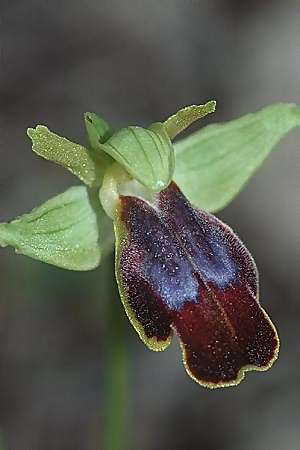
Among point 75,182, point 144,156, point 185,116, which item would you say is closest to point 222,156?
point 185,116

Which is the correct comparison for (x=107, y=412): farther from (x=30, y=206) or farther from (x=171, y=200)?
(x=30, y=206)

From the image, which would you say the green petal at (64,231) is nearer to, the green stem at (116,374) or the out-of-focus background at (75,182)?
the green stem at (116,374)

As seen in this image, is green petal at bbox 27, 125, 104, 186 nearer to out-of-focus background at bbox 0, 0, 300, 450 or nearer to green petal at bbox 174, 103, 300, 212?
green petal at bbox 174, 103, 300, 212

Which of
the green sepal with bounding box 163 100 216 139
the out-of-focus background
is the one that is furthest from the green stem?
the out-of-focus background

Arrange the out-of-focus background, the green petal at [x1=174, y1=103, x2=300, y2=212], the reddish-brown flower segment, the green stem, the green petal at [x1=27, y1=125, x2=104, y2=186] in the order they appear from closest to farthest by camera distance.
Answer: the reddish-brown flower segment < the green petal at [x1=27, y1=125, x2=104, y2=186] < the green stem < the green petal at [x1=174, y1=103, x2=300, y2=212] < the out-of-focus background

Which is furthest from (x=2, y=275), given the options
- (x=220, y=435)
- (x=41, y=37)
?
(x=41, y=37)

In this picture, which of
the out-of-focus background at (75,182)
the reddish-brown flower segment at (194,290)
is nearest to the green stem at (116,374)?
the reddish-brown flower segment at (194,290)

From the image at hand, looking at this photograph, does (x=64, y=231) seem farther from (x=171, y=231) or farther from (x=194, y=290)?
(x=194, y=290)
